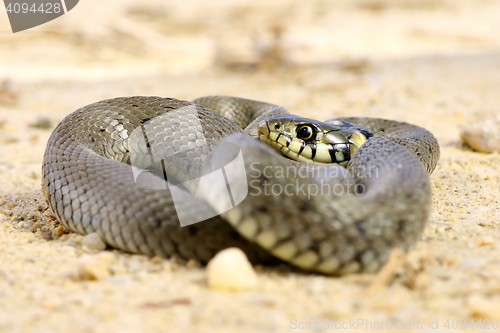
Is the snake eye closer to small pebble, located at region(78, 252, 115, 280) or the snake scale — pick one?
the snake scale

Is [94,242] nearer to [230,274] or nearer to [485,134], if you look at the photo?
[230,274]

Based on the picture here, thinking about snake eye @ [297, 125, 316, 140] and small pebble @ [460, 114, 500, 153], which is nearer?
snake eye @ [297, 125, 316, 140]

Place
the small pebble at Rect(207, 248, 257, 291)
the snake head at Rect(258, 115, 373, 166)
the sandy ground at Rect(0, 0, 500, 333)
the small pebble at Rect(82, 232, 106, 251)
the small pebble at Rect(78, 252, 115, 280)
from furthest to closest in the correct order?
the snake head at Rect(258, 115, 373, 166)
the small pebble at Rect(82, 232, 106, 251)
the small pebble at Rect(78, 252, 115, 280)
the small pebble at Rect(207, 248, 257, 291)
the sandy ground at Rect(0, 0, 500, 333)

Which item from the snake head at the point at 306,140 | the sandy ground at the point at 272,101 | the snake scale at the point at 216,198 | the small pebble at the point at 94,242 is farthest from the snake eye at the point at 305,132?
the small pebble at the point at 94,242

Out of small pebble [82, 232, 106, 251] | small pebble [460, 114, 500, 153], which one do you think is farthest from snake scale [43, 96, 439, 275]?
small pebble [460, 114, 500, 153]

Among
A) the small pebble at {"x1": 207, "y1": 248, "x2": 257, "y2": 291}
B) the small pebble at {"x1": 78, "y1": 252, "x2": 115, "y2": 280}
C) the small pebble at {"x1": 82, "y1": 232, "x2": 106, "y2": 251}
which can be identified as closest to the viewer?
the small pebble at {"x1": 207, "y1": 248, "x2": 257, "y2": 291}

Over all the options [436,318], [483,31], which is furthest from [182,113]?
[483,31]
